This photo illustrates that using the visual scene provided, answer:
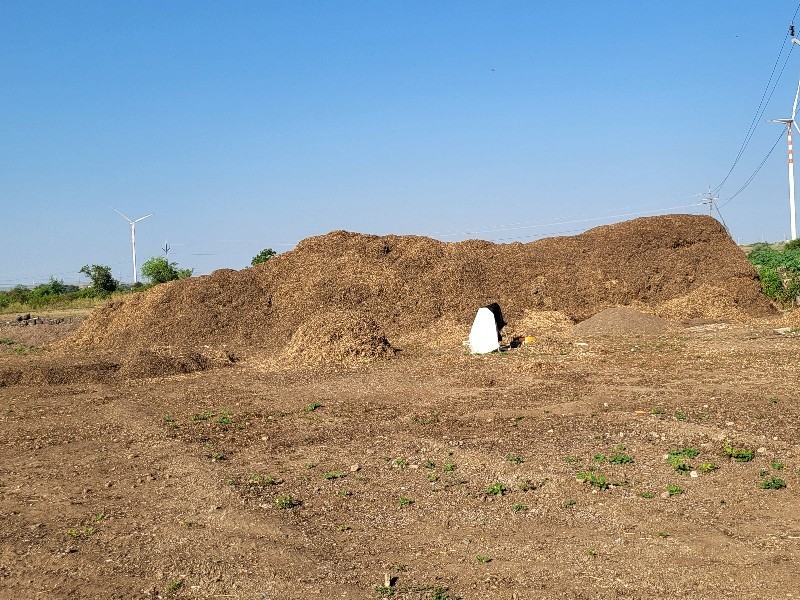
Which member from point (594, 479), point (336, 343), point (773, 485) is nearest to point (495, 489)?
point (594, 479)

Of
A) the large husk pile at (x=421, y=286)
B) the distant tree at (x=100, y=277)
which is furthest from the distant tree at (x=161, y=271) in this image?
Answer: the large husk pile at (x=421, y=286)

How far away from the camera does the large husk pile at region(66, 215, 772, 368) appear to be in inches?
795

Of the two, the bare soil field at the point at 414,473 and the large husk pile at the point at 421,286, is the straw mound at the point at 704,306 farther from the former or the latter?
the bare soil field at the point at 414,473

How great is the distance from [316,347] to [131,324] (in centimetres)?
806

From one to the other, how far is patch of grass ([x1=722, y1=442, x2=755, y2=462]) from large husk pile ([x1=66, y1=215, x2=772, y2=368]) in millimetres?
11574

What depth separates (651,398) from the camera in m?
10.3

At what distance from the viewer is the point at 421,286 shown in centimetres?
2125

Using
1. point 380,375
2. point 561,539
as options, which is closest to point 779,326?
point 380,375

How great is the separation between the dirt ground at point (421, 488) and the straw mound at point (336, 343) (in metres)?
2.56

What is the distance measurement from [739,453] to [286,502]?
13.8 ft

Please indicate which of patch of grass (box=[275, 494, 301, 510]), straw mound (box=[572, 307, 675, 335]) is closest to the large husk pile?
straw mound (box=[572, 307, 675, 335])

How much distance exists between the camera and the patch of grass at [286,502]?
6.54 m

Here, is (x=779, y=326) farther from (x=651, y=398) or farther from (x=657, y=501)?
(x=657, y=501)

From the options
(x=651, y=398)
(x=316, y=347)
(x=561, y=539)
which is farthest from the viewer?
(x=316, y=347)
